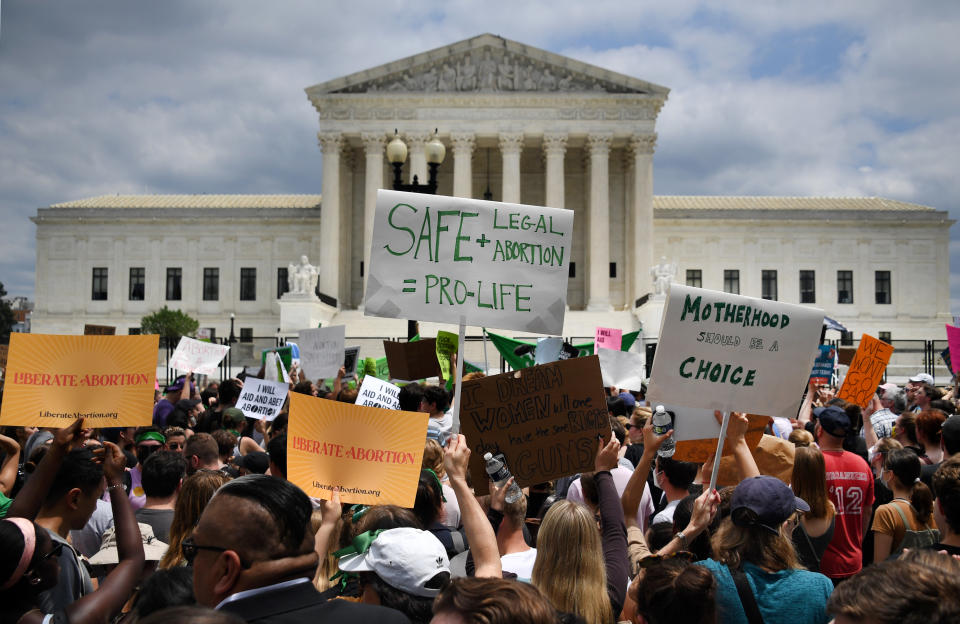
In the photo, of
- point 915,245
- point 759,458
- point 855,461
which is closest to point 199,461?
point 759,458

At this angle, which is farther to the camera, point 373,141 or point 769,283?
point 769,283

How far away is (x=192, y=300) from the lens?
5606 centimetres

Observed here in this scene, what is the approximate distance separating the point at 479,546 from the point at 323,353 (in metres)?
10.3

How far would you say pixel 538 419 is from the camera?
17.5ft

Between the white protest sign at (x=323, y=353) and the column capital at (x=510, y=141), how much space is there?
119 ft

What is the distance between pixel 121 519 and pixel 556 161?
45782 millimetres

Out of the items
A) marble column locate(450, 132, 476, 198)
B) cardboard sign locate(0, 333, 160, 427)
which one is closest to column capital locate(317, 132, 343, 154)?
marble column locate(450, 132, 476, 198)

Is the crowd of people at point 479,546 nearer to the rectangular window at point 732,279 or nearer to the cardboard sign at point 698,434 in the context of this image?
the cardboard sign at point 698,434

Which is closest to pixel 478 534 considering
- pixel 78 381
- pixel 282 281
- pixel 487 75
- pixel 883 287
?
pixel 78 381

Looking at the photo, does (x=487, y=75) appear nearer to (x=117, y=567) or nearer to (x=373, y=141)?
(x=373, y=141)

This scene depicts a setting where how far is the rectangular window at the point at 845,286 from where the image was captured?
2187 inches

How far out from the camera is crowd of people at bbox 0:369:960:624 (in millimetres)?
2875

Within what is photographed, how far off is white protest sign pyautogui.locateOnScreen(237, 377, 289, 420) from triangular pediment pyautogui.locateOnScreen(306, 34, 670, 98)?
131 ft

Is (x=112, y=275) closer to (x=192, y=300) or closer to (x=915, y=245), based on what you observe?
(x=192, y=300)
